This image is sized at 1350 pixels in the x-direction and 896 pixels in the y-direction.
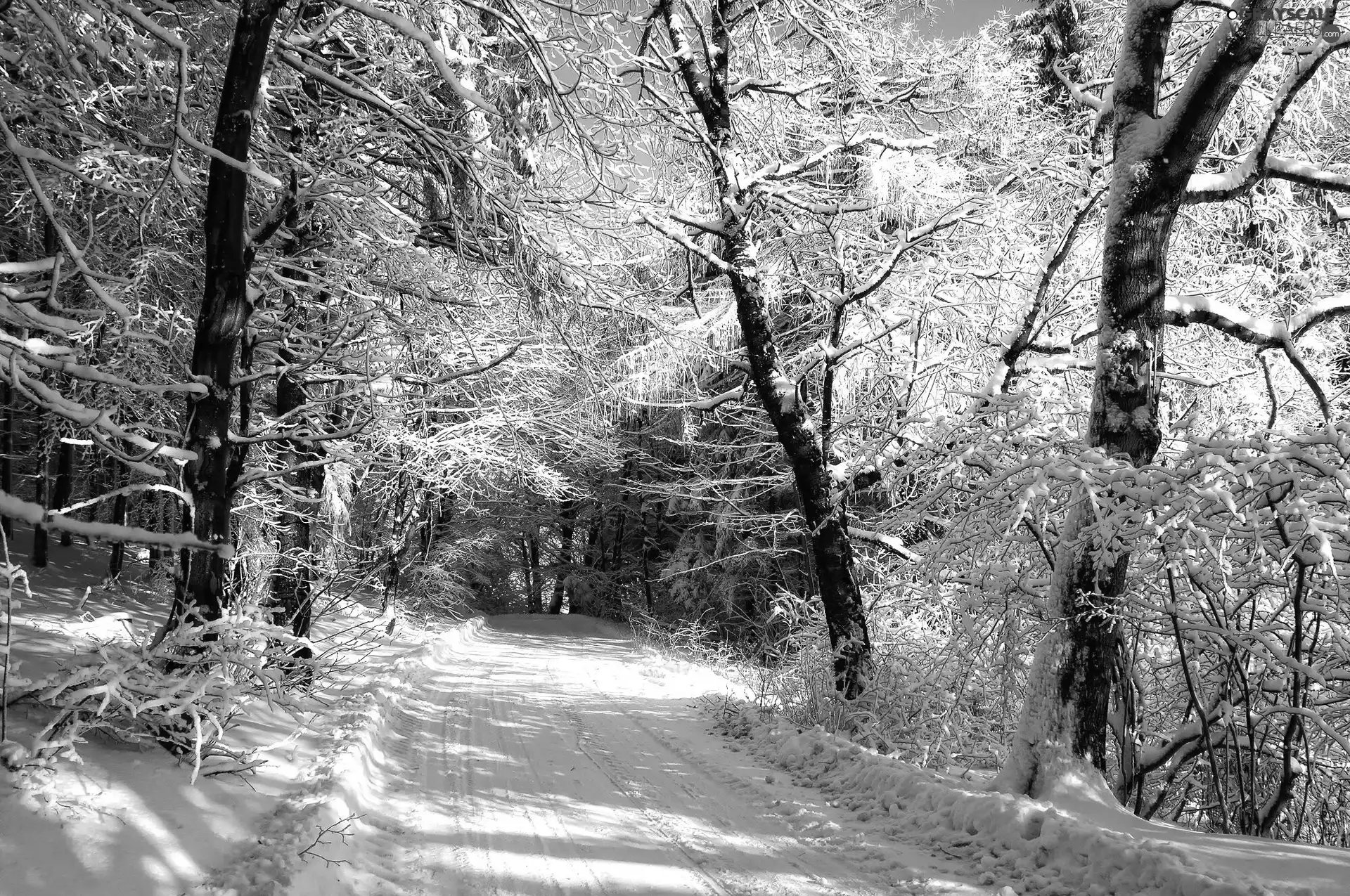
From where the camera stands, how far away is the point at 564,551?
3120cm

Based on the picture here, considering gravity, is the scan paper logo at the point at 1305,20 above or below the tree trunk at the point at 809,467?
above

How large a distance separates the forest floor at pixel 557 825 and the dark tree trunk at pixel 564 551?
22853 mm

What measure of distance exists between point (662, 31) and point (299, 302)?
4.70 meters

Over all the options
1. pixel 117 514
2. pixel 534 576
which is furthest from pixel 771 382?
pixel 534 576

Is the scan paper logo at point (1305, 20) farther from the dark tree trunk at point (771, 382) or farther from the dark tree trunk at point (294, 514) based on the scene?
the dark tree trunk at point (294, 514)

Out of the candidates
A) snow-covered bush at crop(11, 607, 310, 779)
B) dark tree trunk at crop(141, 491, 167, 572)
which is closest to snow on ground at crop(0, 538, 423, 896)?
snow-covered bush at crop(11, 607, 310, 779)

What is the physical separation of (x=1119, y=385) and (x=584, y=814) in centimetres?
422

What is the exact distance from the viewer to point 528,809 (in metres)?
4.82

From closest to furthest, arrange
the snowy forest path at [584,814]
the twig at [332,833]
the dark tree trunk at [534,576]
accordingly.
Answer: the twig at [332,833]
the snowy forest path at [584,814]
the dark tree trunk at [534,576]

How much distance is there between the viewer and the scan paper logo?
4039 millimetres

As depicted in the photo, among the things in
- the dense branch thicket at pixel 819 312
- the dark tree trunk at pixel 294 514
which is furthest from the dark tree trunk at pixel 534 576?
the dark tree trunk at pixel 294 514

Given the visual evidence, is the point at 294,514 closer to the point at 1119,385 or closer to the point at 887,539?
the point at 887,539

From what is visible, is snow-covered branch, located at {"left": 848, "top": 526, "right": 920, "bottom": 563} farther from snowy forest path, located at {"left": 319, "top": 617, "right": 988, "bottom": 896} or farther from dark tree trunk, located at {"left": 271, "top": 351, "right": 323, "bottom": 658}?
dark tree trunk, located at {"left": 271, "top": 351, "right": 323, "bottom": 658}

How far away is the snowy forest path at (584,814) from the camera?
12.3ft
